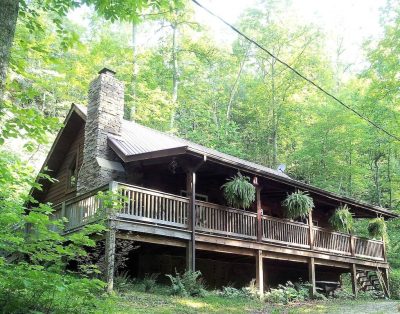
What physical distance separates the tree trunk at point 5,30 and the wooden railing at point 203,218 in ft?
17.9

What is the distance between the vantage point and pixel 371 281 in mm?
20625

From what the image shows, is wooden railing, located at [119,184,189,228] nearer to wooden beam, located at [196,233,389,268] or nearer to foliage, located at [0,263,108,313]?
wooden beam, located at [196,233,389,268]

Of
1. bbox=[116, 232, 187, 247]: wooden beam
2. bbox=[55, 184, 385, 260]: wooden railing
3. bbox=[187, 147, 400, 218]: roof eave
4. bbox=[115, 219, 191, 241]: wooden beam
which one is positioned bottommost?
bbox=[116, 232, 187, 247]: wooden beam

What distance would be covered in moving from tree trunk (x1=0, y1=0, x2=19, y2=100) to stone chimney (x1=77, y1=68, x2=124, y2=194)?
9765 millimetres

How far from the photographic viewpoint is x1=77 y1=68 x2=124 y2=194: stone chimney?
1463cm

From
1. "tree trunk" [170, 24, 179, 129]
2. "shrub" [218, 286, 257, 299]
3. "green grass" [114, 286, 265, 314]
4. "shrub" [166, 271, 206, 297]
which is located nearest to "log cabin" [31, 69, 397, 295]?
"shrub" [166, 271, 206, 297]

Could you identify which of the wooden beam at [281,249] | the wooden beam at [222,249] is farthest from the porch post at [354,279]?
the wooden beam at [222,249]

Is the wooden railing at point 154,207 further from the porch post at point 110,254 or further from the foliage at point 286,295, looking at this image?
the foliage at point 286,295

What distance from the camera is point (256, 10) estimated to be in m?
37.5

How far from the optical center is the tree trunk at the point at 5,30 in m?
4.72

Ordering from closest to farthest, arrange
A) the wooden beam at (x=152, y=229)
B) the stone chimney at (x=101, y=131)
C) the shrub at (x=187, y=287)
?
1. the wooden beam at (x=152, y=229)
2. the shrub at (x=187, y=287)
3. the stone chimney at (x=101, y=131)

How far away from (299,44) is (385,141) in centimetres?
1095

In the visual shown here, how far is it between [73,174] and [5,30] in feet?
43.4

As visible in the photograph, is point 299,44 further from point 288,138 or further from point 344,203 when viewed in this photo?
point 344,203
